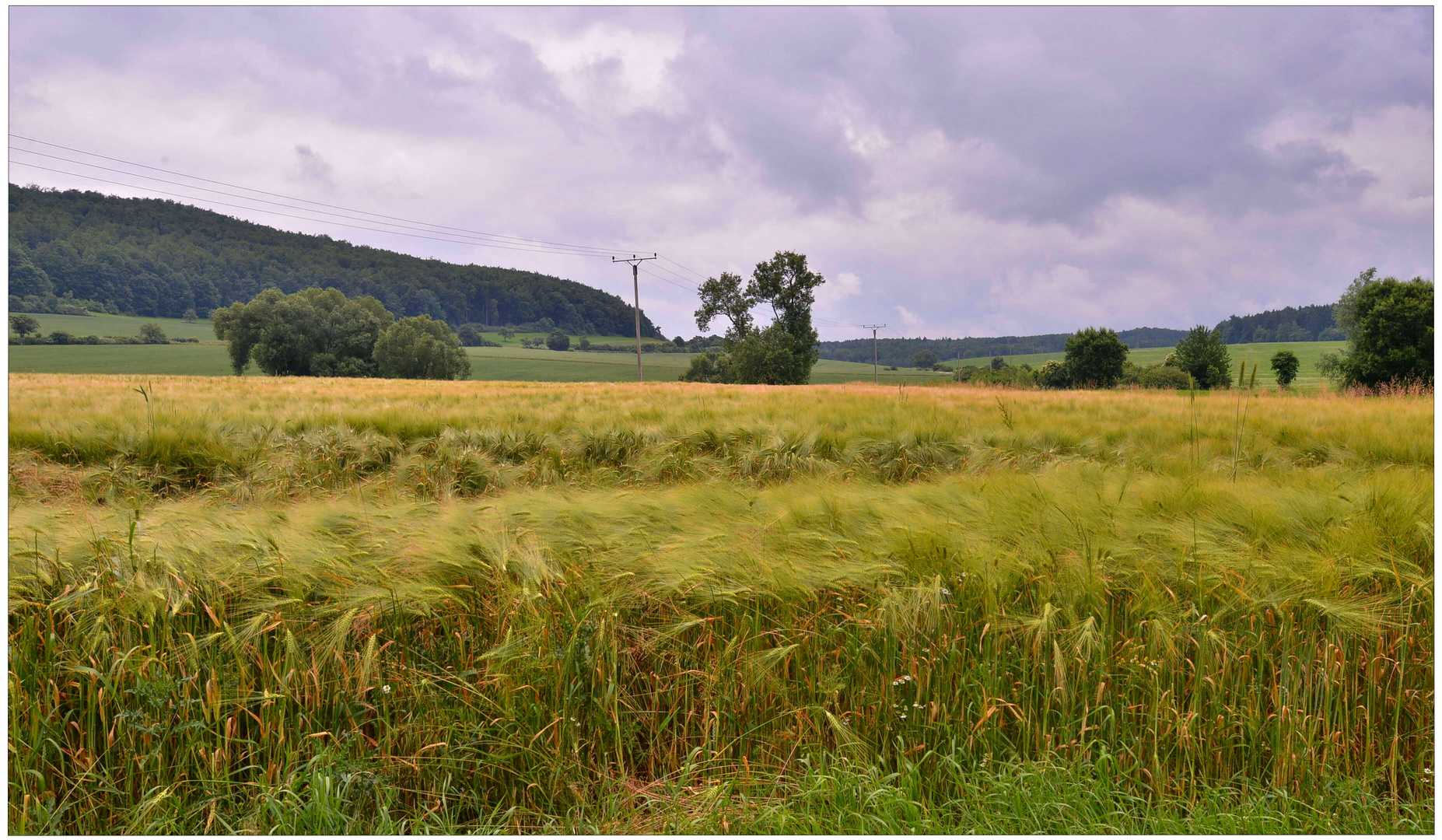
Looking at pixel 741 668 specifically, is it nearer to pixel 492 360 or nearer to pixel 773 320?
pixel 773 320

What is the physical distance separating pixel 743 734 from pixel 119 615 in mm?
2330

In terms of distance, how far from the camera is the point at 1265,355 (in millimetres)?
61875

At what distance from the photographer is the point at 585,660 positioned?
2143 millimetres

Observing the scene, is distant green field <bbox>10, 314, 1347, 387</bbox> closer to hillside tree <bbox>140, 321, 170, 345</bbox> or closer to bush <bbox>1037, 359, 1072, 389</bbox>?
hillside tree <bbox>140, 321, 170, 345</bbox>

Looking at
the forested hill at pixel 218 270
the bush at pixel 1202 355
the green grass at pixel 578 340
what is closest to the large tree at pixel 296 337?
the forested hill at pixel 218 270

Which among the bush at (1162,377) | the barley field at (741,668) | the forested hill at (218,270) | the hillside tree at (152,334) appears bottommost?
the barley field at (741,668)

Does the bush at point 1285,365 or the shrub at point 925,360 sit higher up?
the shrub at point 925,360

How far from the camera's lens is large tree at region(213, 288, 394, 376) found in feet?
182

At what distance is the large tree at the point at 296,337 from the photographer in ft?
182

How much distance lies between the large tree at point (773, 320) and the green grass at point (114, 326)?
61839 millimetres

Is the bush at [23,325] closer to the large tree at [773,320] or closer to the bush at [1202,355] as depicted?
the large tree at [773,320]

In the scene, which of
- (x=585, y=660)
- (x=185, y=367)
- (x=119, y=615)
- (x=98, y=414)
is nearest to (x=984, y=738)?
(x=585, y=660)

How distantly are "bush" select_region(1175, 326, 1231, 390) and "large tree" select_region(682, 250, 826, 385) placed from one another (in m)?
36.5

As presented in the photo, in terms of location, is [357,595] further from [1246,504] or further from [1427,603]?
[1427,603]
